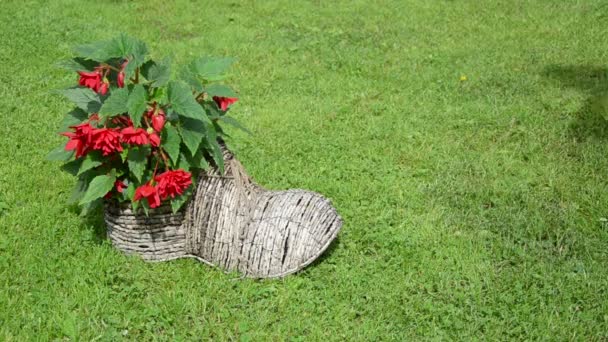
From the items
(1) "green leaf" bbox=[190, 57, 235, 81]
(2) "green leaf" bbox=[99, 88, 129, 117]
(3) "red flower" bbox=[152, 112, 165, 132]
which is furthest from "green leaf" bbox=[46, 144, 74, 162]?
(1) "green leaf" bbox=[190, 57, 235, 81]

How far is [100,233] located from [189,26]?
187 inches

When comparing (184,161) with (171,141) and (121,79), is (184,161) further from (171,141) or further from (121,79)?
(121,79)

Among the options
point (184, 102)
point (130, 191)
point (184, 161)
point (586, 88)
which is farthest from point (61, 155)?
point (586, 88)

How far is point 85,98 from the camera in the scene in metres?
3.56

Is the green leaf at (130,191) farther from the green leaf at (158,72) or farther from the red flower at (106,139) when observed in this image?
the green leaf at (158,72)

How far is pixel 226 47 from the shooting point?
7766mm

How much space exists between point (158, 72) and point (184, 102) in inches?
10.0

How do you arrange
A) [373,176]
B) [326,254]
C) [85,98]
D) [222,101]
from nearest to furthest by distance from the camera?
[85,98], [222,101], [326,254], [373,176]

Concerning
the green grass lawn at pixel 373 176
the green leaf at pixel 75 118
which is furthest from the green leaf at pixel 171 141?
the green grass lawn at pixel 373 176

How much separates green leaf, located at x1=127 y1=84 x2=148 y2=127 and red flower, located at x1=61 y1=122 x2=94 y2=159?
21 cm

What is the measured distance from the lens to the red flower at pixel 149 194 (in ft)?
11.1

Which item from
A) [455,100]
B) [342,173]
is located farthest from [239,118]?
[455,100]

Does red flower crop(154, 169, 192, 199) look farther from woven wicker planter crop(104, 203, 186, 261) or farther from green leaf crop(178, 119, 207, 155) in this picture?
woven wicker planter crop(104, 203, 186, 261)

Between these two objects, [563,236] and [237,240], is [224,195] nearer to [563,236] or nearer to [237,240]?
[237,240]
